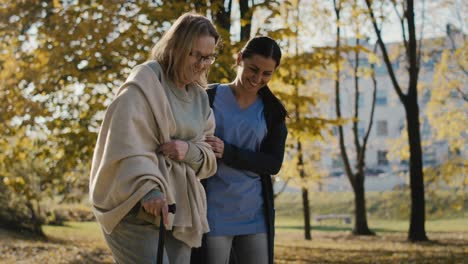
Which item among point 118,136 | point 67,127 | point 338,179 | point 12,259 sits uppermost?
point 118,136

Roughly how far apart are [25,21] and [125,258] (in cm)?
912

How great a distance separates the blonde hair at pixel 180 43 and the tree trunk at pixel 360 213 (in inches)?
866

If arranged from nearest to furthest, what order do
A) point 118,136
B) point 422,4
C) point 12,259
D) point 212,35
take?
point 118,136 → point 212,35 → point 12,259 → point 422,4

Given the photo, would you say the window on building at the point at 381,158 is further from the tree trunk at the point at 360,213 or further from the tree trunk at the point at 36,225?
the tree trunk at the point at 36,225

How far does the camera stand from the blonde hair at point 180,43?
329 centimetres

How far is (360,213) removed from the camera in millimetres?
24922

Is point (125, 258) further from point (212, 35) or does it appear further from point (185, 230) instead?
point (212, 35)

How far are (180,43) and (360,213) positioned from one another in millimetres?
22240

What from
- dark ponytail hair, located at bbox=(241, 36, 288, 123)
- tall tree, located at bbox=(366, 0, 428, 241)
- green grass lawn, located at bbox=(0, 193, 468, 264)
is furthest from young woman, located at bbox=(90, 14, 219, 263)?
tall tree, located at bbox=(366, 0, 428, 241)

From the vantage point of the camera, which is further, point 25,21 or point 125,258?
point 25,21

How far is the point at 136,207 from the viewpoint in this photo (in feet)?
10.5

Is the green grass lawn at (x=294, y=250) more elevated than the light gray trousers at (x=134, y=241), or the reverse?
the light gray trousers at (x=134, y=241)

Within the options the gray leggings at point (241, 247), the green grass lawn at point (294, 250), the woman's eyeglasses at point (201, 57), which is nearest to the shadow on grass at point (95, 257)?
the green grass lawn at point (294, 250)

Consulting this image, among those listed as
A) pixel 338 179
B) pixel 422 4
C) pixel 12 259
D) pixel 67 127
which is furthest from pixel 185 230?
pixel 338 179
